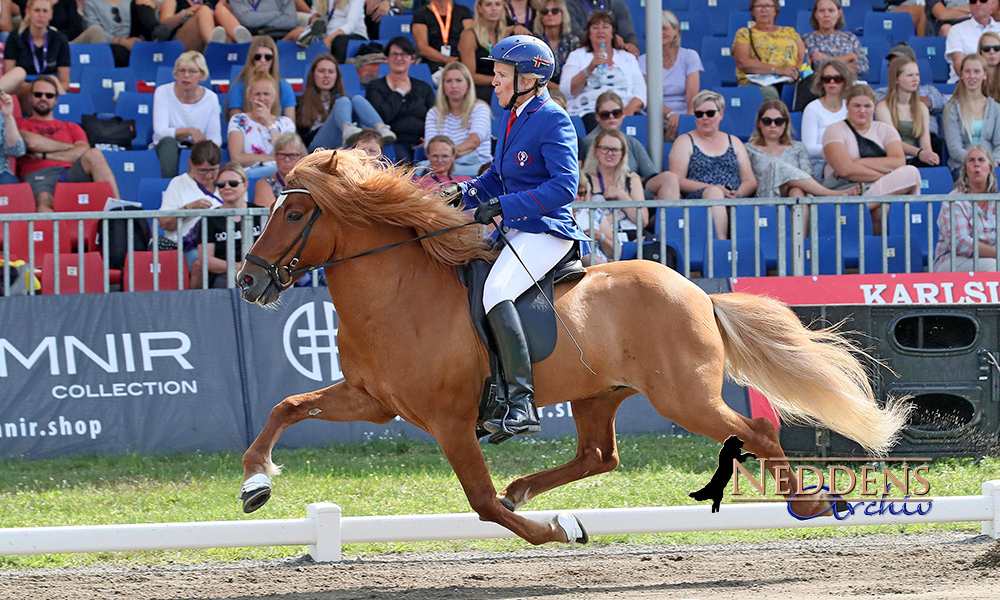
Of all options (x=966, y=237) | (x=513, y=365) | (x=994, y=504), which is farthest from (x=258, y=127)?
(x=994, y=504)

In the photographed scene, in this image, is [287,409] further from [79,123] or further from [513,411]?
[79,123]

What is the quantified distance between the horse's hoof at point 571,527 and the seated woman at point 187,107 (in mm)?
6786

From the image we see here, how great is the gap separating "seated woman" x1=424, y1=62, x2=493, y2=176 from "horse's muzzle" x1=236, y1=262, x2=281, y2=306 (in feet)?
19.2

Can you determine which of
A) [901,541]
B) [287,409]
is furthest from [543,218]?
[901,541]

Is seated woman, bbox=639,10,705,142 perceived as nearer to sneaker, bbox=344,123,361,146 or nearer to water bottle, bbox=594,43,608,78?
water bottle, bbox=594,43,608,78

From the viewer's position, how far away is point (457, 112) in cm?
1096

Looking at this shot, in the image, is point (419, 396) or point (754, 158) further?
point (754, 158)

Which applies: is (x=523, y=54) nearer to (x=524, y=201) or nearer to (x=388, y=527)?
(x=524, y=201)

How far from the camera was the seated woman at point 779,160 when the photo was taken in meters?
10.2

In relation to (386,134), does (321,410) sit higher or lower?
lower

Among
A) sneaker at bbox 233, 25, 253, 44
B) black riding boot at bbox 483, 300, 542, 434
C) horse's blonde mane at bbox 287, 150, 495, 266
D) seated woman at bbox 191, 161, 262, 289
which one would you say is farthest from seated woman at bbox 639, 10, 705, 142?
black riding boot at bbox 483, 300, 542, 434

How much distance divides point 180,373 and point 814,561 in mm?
5210

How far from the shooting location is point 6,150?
10516mm

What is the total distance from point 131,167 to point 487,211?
6.58 m
